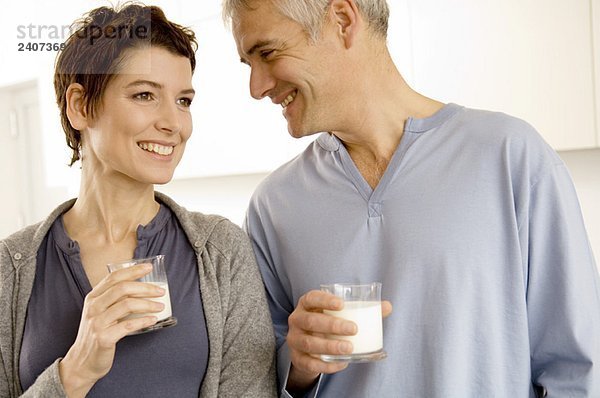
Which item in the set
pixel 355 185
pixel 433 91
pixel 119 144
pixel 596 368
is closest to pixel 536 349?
pixel 596 368

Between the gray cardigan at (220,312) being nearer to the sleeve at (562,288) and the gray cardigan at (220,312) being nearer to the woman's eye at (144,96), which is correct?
the woman's eye at (144,96)

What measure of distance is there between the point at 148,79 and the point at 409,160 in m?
0.60

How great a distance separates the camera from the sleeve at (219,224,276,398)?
1.54 metres

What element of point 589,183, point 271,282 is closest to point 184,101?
point 271,282

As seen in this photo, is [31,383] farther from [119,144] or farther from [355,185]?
[355,185]

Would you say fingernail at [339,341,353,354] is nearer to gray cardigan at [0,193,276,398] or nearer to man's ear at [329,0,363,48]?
gray cardigan at [0,193,276,398]

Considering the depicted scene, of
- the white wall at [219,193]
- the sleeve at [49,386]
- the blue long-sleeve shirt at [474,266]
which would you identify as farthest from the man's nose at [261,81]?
the white wall at [219,193]

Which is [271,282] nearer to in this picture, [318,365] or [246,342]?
[246,342]

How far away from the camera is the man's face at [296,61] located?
64.6 inches

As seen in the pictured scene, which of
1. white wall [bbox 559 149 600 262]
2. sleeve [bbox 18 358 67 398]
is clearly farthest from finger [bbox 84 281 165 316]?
white wall [bbox 559 149 600 262]

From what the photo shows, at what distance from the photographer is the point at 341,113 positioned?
166 cm

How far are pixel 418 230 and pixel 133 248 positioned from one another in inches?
25.3

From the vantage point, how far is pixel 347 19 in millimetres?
1687

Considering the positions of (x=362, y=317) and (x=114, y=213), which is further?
(x=114, y=213)
